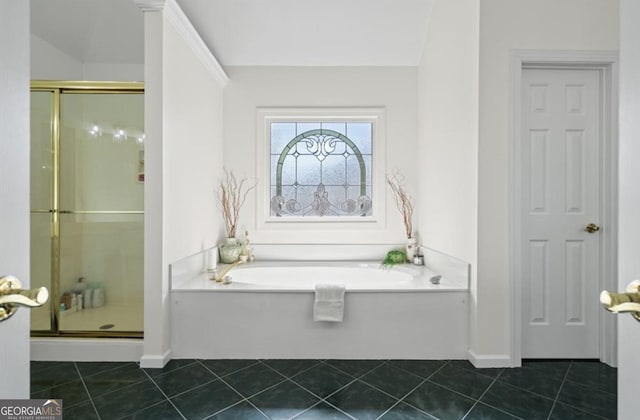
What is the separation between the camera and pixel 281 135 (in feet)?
12.5

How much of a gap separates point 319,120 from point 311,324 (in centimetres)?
215

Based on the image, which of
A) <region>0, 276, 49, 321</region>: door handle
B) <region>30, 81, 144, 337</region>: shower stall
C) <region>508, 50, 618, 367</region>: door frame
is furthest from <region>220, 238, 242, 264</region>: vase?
<region>0, 276, 49, 321</region>: door handle

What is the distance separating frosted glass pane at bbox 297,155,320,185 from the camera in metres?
3.85

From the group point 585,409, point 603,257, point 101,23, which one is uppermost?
point 101,23

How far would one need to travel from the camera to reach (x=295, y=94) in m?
3.68

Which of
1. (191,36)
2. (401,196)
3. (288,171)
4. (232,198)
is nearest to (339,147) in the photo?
(288,171)

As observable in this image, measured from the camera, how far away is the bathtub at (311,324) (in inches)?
96.7

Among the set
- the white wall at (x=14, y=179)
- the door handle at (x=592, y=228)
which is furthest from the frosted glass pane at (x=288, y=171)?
the white wall at (x=14, y=179)

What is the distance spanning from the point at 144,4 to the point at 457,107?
2199mm

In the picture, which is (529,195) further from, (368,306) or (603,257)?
(368,306)

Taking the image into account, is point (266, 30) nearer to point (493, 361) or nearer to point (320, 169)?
point (320, 169)

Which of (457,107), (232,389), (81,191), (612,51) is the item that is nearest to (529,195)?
(457,107)

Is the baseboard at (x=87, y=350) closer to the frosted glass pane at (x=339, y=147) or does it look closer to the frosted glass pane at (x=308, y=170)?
the frosted glass pane at (x=308, y=170)

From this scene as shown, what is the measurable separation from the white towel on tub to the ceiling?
7.68 feet
